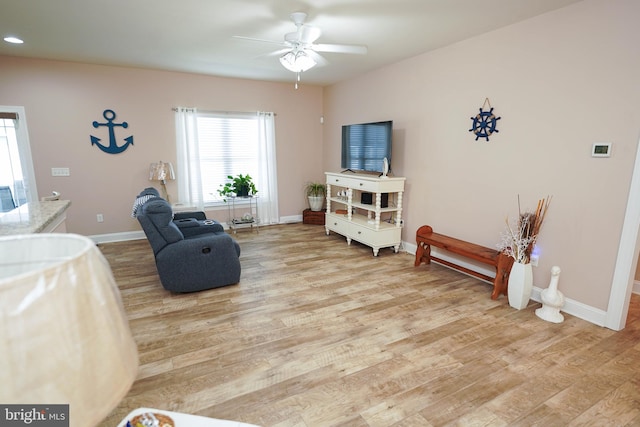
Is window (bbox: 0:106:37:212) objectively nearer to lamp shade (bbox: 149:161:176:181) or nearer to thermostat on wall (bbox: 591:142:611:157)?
lamp shade (bbox: 149:161:176:181)

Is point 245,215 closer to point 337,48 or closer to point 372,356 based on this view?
point 337,48

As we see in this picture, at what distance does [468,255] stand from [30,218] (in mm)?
3627

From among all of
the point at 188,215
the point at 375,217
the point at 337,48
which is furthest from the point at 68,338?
the point at 188,215

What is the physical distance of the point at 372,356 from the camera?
2.38 meters

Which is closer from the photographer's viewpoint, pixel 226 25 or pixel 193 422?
pixel 193 422

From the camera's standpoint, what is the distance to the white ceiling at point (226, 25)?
2.79 m

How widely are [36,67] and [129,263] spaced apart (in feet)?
9.77

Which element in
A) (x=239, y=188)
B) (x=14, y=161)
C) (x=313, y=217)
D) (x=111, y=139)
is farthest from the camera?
(x=313, y=217)

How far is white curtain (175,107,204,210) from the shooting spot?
17.7 feet

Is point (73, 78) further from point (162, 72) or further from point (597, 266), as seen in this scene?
point (597, 266)

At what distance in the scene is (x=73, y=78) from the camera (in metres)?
4.70

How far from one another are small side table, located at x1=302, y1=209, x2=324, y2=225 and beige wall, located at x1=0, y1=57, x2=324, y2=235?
4.93 ft

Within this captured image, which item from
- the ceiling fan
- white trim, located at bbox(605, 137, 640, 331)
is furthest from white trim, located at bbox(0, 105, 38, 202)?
white trim, located at bbox(605, 137, 640, 331)

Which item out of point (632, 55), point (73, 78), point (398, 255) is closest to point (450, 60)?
point (632, 55)
